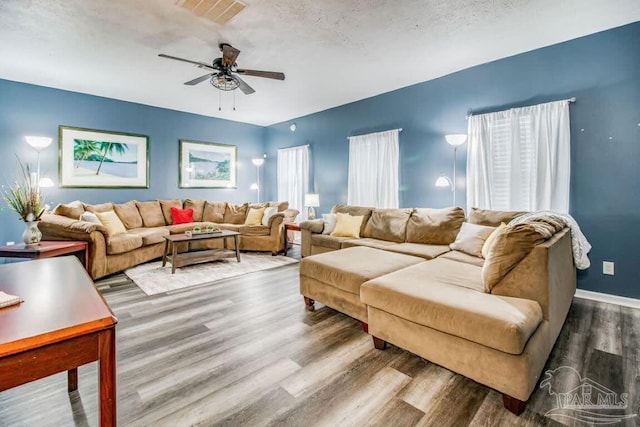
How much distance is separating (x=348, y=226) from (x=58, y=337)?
12.2ft

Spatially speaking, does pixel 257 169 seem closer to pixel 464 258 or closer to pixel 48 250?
pixel 48 250

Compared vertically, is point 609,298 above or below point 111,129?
below

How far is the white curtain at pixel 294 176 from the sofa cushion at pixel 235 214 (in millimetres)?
1054

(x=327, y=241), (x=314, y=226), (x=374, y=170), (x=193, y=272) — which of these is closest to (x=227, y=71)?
(x=314, y=226)

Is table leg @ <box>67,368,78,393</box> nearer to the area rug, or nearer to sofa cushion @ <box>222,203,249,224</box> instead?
the area rug

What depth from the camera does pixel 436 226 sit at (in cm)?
364

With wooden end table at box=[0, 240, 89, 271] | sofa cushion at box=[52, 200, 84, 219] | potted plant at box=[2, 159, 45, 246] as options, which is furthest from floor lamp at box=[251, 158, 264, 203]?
potted plant at box=[2, 159, 45, 246]

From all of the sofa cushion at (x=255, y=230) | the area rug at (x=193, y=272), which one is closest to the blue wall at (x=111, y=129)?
the sofa cushion at (x=255, y=230)

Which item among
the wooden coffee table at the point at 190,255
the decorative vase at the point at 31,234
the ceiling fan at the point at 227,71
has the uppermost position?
the ceiling fan at the point at 227,71

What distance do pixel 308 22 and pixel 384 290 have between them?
2.53 meters

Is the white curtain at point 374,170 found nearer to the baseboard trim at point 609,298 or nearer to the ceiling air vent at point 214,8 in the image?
the baseboard trim at point 609,298

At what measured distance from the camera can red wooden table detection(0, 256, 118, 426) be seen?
0.75 m

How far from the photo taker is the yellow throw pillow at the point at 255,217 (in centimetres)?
561

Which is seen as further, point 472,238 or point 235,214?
point 235,214
